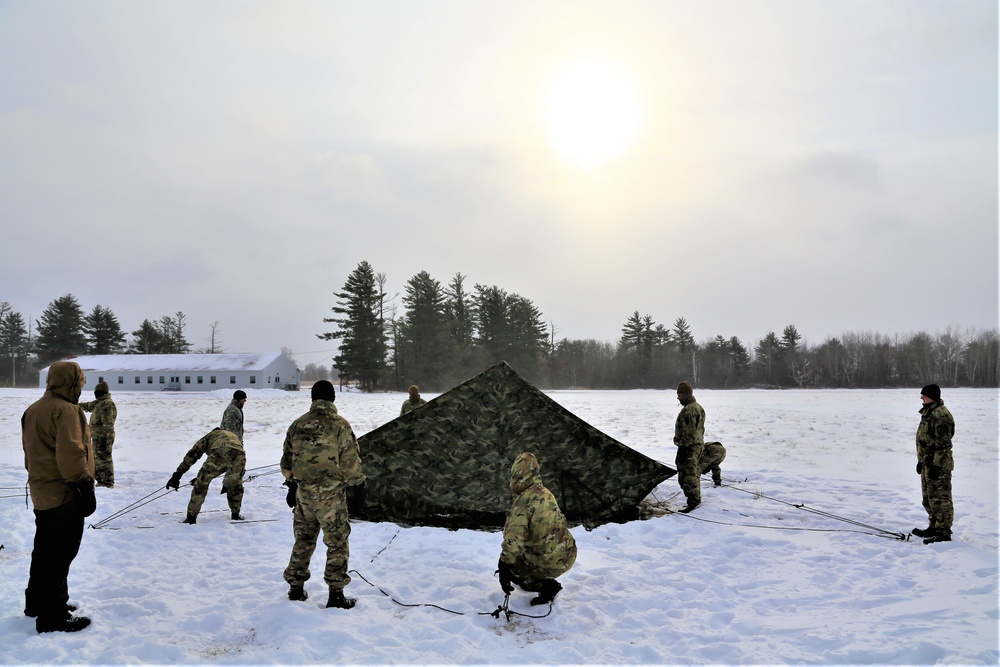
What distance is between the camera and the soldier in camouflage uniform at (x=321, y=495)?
539cm

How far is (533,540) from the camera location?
17.4ft

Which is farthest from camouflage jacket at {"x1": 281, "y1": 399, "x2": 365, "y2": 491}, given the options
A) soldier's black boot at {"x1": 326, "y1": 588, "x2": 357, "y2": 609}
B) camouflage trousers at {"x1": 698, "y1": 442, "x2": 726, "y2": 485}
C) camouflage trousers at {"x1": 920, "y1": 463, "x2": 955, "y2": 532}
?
camouflage trousers at {"x1": 920, "y1": 463, "x2": 955, "y2": 532}

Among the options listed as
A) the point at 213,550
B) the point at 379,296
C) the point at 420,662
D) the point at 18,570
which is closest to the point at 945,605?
the point at 420,662

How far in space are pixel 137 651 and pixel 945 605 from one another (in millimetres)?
7159

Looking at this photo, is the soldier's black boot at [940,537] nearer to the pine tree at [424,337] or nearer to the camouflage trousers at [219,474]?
the camouflage trousers at [219,474]

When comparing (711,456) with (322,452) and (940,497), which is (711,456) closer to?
(940,497)

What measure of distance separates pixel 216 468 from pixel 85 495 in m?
3.61

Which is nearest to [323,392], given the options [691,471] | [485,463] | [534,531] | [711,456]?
[534,531]

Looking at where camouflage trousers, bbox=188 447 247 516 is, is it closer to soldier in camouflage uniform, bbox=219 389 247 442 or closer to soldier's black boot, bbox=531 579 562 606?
soldier in camouflage uniform, bbox=219 389 247 442

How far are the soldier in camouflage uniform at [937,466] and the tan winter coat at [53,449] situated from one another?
916cm

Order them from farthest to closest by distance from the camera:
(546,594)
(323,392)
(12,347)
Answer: (12,347), (323,392), (546,594)

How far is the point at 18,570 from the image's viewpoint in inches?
243

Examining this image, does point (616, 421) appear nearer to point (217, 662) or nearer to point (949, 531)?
point (949, 531)

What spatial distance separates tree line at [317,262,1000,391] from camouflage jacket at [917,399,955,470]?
4515 cm
